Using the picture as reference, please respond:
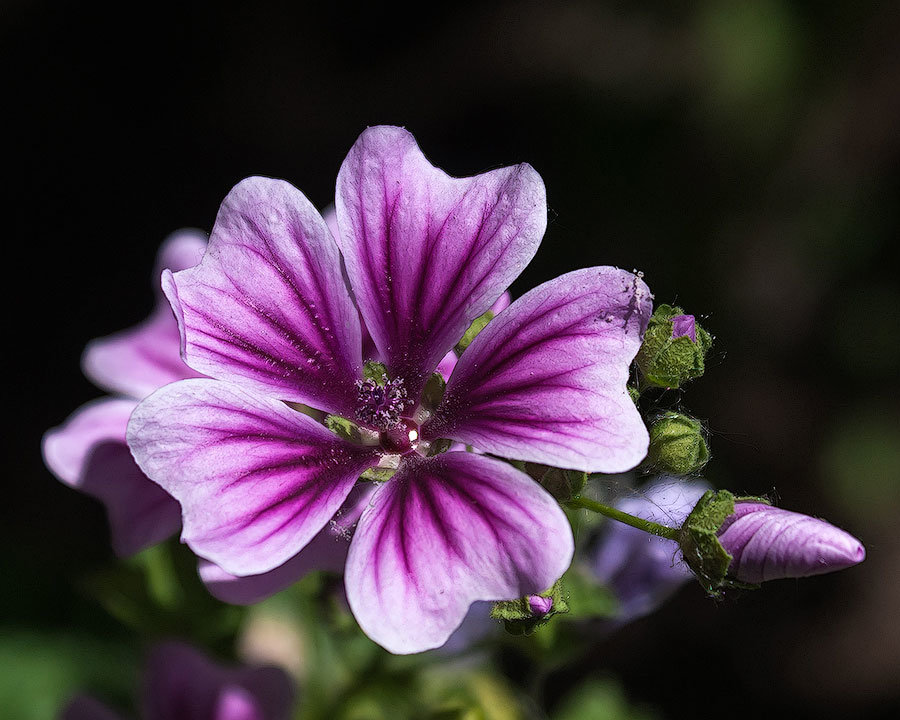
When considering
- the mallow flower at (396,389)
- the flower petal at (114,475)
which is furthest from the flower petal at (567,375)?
the flower petal at (114,475)

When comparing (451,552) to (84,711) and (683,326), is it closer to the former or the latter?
(683,326)

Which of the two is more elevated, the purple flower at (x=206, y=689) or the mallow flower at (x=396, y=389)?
the mallow flower at (x=396, y=389)

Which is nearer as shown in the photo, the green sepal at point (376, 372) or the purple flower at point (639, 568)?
the green sepal at point (376, 372)

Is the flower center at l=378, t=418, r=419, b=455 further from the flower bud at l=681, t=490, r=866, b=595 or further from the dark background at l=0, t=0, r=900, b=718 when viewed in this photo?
the dark background at l=0, t=0, r=900, b=718

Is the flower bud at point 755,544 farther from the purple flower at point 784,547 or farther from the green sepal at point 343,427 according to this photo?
the green sepal at point 343,427

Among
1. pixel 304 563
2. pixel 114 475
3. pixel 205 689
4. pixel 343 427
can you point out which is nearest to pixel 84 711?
pixel 205 689

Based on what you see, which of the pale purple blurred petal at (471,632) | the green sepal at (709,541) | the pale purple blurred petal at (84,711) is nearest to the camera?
the green sepal at (709,541)

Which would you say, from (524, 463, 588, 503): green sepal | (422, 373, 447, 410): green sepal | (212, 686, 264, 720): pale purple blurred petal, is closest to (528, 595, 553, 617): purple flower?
(524, 463, 588, 503): green sepal
